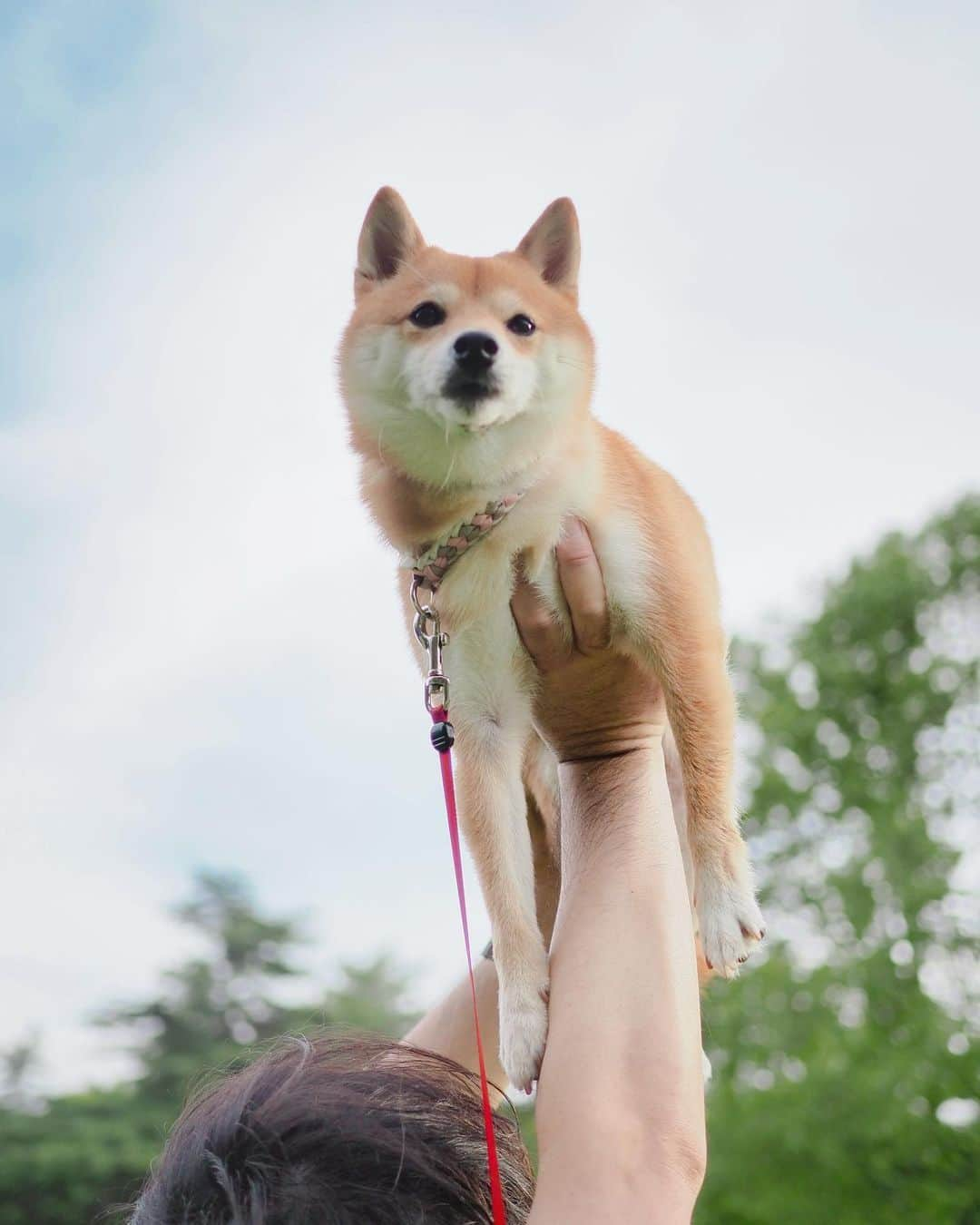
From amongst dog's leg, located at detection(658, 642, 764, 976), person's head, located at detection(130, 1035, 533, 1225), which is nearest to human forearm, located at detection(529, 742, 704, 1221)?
person's head, located at detection(130, 1035, 533, 1225)

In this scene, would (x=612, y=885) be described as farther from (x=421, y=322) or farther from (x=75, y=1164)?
(x=75, y=1164)

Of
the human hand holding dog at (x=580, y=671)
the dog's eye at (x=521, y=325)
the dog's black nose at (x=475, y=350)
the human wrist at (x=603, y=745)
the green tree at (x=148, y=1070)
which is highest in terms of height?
the dog's eye at (x=521, y=325)

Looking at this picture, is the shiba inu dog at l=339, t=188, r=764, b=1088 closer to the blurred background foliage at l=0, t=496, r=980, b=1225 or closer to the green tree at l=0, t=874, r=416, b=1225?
the blurred background foliage at l=0, t=496, r=980, b=1225

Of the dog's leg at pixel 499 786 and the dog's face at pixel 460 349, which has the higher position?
the dog's face at pixel 460 349

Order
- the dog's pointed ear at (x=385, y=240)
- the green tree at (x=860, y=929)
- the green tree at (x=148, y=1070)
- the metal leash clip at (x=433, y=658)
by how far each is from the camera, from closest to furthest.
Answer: the metal leash clip at (x=433, y=658)
the dog's pointed ear at (x=385, y=240)
the green tree at (x=860, y=929)
the green tree at (x=148, y=1070)

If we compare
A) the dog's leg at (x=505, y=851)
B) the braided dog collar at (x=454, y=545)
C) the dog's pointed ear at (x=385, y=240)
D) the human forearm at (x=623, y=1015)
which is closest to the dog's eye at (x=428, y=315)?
the dog's pointed ear at (x=385, y=240)

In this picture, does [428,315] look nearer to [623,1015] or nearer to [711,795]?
[711,795]

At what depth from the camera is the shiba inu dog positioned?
2602 millimetres

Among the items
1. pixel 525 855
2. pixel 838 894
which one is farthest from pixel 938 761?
pixel 525 855

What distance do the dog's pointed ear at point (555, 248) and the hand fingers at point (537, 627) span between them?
0.88 m

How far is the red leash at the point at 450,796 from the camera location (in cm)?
142

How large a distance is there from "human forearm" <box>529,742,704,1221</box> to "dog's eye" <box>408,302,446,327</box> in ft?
3.77

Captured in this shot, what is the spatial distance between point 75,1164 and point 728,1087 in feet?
36.1

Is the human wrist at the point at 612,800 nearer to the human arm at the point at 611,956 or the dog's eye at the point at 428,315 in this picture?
the human arm at the point at 611,956
